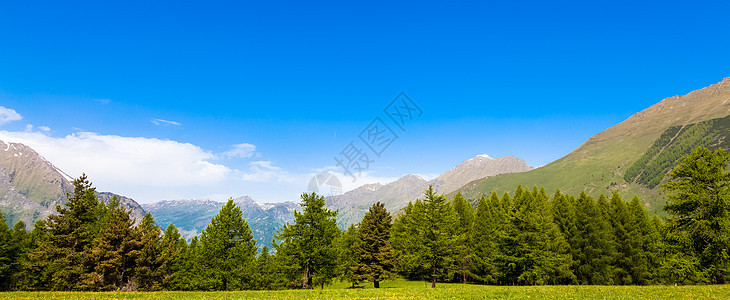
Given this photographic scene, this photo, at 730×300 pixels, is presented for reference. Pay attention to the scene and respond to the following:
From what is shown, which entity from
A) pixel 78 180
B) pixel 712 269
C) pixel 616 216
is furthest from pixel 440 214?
pixel 78 180

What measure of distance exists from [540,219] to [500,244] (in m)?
6.06

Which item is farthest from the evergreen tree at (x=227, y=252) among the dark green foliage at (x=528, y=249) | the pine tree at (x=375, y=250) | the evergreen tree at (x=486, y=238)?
the evergreen tree at (x=486, y=238)

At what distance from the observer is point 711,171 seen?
110ft

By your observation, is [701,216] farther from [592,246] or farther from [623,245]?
[623,245]

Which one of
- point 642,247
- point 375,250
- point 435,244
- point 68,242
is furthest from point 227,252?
point 642,247

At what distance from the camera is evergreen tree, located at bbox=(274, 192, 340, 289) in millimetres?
44250

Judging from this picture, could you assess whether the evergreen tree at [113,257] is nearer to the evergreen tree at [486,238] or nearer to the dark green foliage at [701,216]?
the evergreen tree at [486,238]

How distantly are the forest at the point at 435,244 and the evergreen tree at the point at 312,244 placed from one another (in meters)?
0.14

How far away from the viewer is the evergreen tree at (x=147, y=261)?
44.9 metres

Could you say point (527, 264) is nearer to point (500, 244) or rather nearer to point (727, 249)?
point (500, 244)

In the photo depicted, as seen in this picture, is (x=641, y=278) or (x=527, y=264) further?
(x=641, y=278)

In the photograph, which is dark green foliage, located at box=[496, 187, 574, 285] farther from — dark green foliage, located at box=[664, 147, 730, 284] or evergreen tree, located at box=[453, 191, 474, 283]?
dark green foliage, located at box=[664, 147, 730, 284]

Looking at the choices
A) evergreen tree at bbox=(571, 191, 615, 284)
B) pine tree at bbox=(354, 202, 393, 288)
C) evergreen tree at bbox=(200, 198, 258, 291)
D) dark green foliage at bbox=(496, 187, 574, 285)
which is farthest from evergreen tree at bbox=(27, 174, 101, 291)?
evergreen tree at bbox=(571, 191, 615, 284)

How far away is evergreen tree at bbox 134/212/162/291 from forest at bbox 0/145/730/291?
0.14 meters
